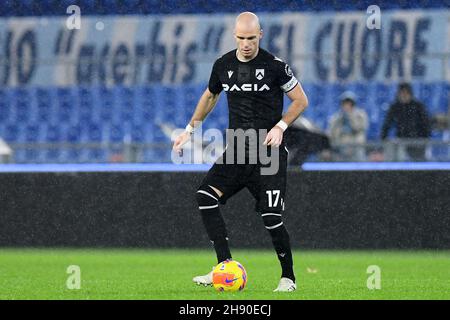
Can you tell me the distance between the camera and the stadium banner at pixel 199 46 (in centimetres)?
1559

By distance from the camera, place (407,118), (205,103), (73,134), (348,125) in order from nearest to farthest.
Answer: (205,103) < (407,118) < (348,125) < (73,134)

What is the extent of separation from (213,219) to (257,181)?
0.37 m

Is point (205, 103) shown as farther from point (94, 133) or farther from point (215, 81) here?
point (94, 133)

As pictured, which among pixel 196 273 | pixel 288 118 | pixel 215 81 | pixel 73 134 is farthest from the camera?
pixel 73 134

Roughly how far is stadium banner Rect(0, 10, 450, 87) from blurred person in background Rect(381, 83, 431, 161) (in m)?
1.91

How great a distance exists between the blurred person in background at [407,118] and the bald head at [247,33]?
6266 mm

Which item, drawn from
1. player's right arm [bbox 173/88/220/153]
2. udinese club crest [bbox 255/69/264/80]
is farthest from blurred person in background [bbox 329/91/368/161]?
udinese club crest [bbox 255/69/264/80]

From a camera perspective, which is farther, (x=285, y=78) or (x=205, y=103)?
(x=205, y=103)

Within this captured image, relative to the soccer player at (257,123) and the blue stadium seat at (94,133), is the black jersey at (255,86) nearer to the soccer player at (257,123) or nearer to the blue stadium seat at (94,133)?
the soccer player at (257,123)

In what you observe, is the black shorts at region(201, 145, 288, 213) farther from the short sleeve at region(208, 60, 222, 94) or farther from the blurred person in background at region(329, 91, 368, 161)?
the blurred person in background at region(329, 91, 368, 161)

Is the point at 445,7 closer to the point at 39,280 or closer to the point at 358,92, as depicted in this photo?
the point at 358,92

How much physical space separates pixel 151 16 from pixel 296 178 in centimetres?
551

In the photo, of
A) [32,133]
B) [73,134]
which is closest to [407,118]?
[73,134]

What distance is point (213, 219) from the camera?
7.37m
